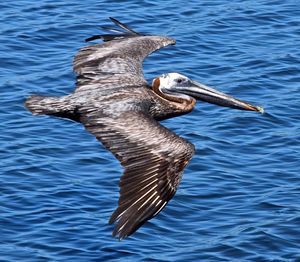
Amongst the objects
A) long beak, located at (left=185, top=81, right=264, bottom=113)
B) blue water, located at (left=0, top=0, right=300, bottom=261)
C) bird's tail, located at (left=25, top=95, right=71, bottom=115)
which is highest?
bird's tail, located at (left=25, top=95, right=71, bottom=115)

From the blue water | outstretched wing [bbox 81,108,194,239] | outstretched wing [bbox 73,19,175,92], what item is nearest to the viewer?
outstretched wing [bbox 81,108,194,239]

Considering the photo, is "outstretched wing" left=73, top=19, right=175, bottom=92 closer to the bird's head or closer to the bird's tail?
the bird's head

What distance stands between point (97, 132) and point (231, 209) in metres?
3.80

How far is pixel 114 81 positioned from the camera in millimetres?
14117

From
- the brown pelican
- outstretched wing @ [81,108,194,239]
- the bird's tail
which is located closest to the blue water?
→ the brown pelican

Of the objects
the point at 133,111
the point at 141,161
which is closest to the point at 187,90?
the point at 133,111

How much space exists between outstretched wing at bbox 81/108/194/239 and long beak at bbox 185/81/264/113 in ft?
4.96

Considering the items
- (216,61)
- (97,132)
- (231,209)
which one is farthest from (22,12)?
(97,132)

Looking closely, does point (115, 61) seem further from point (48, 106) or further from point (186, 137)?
point (186, 137)

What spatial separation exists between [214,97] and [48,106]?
2.09m

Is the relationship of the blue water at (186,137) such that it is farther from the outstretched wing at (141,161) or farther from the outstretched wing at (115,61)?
the outstretched wing at (141,161)

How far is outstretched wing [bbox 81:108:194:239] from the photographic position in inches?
448

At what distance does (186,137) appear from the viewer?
17.5 m

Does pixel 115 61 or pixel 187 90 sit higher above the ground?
pixel 115 61
